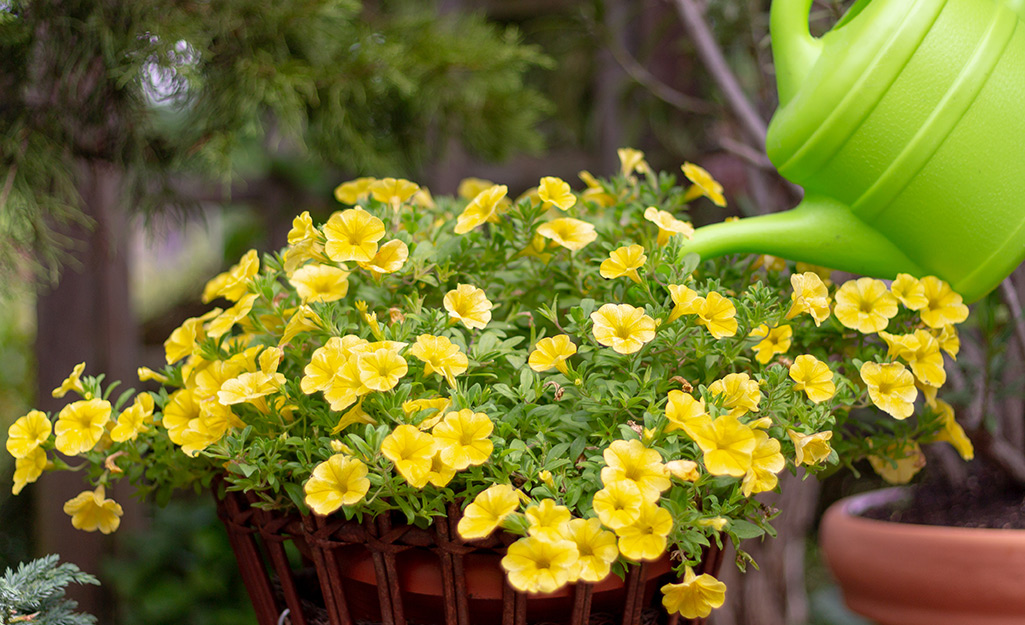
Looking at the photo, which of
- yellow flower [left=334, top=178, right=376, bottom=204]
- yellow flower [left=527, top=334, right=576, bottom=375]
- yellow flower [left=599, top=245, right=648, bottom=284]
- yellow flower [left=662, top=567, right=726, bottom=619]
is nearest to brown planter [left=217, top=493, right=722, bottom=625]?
yellow flower [left=662, top=567, right=726, bottom=619]

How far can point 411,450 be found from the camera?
1.58 ft

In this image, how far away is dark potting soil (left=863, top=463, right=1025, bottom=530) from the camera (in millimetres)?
794

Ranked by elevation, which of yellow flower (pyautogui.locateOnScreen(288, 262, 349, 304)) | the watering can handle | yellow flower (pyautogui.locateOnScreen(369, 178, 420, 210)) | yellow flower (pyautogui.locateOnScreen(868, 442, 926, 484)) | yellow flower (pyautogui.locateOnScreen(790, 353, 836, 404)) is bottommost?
yellow flower (pyautogui.locateOnScreen(868, 442, 926, 484))

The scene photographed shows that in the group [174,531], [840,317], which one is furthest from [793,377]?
[174,531]

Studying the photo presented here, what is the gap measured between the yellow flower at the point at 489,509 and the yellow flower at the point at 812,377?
25 centimetres

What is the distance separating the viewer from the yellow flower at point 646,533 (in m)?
0.45

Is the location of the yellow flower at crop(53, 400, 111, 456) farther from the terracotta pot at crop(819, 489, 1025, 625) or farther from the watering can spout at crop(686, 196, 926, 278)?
the terracotta pot at crop(819, 489, 1025, 625)

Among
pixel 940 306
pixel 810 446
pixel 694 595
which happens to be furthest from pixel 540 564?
pixel 940 306

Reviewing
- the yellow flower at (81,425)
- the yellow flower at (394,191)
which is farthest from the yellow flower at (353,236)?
the yellow flower at (81,425)

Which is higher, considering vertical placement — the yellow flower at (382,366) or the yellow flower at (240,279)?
the yellow flower at (240,279)

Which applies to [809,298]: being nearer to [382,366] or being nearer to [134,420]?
[382,366]

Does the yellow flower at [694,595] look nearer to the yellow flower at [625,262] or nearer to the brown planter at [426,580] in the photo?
the brown planter at [426,580]

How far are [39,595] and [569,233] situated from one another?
0.57 metres

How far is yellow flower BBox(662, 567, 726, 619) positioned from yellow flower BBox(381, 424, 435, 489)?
200 millimetres
